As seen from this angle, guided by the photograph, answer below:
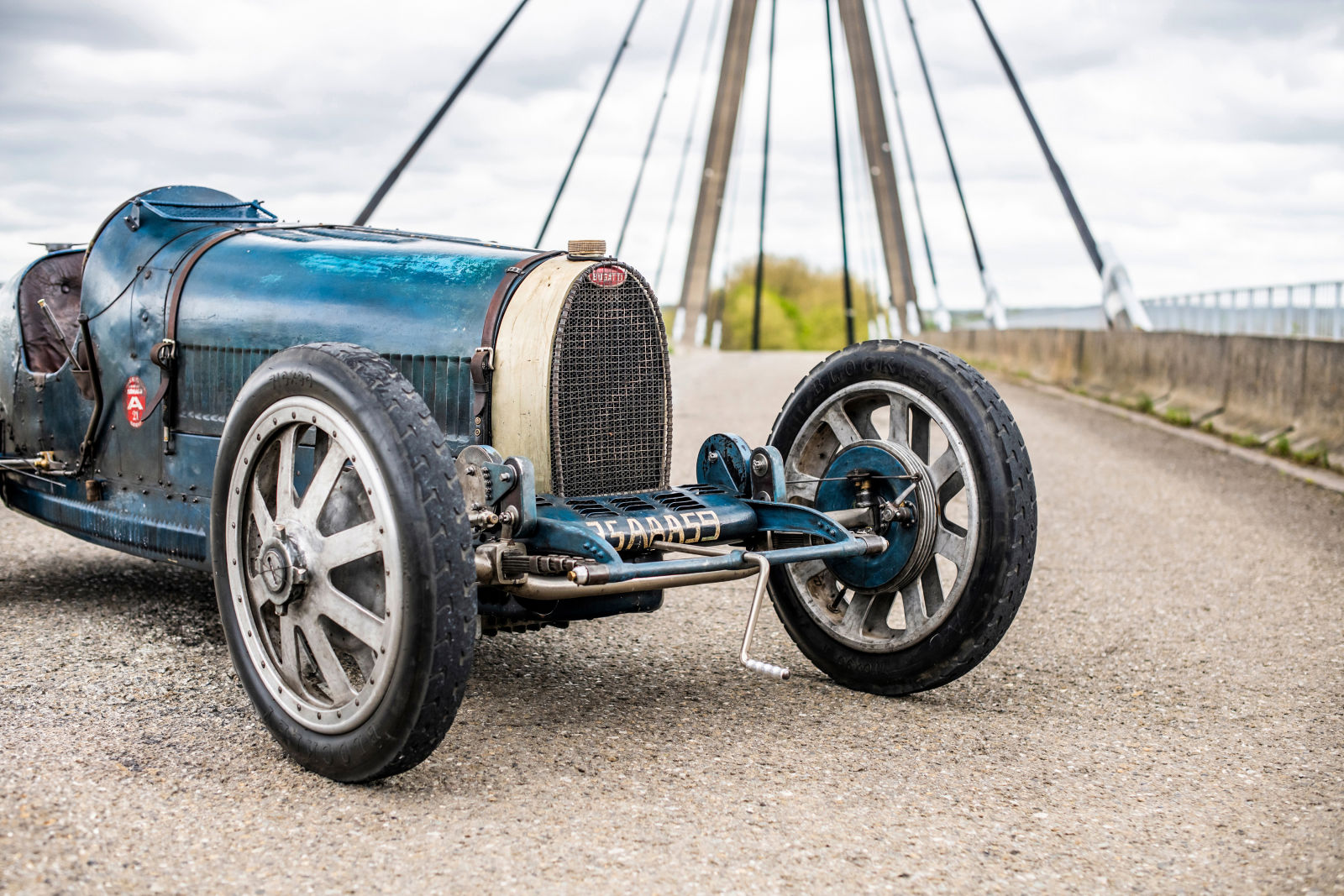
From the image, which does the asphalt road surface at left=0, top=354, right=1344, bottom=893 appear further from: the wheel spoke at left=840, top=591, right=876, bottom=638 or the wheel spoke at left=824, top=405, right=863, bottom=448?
the wheel spoke at left=824, top=405, right=863, bottom=448

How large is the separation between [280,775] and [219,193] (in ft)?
9.29

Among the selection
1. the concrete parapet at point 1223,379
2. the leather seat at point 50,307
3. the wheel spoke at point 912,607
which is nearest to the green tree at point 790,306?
the concrete parapet at point 1223,379

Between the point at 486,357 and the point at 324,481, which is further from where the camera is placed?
the point at 486,357

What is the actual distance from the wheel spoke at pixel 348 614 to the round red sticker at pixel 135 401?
5.94ft

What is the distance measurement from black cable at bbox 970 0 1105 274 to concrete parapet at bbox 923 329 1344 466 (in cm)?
212

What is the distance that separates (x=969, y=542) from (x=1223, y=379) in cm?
960

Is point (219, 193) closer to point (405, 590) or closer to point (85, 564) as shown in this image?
point (85, 564)

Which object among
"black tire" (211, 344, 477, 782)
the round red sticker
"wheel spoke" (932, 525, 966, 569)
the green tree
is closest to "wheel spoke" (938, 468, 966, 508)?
"wheel spoke" (932, 525, 966, 569)

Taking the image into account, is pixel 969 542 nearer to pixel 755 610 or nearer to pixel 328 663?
pixel 755 610

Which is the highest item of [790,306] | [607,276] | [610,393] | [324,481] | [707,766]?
[790,306]

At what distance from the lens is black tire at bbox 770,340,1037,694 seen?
4.00 m

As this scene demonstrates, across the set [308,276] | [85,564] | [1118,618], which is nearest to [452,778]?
[308,276]

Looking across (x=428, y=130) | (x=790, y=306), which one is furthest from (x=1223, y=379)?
(x=790, y=306)

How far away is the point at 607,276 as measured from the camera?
4.25 meters
